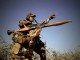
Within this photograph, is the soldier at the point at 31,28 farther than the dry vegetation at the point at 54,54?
No

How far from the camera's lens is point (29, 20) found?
22.7 ft

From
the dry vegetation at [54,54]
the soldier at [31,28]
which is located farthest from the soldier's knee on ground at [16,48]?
the dry vegetation at [54,54]

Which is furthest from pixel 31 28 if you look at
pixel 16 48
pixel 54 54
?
pixel 54 54

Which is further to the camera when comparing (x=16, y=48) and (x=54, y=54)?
(x=54, y=54)

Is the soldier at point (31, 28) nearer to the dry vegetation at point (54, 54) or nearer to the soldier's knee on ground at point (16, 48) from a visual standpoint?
the soldier's knee on ground at point (16, 48)

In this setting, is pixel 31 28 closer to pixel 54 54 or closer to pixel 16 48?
A: pixel 16 48

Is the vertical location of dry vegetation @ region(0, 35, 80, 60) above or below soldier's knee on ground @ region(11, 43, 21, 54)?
below

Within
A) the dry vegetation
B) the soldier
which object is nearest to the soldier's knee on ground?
the soldier

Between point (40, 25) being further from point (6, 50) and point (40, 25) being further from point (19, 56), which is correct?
point (6, 50)

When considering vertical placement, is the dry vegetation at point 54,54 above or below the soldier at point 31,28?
below

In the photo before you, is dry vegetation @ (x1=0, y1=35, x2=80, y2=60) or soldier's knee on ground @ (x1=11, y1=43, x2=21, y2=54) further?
dry vegetation @ (x1=0, y1=35, x2=80, y2=60)

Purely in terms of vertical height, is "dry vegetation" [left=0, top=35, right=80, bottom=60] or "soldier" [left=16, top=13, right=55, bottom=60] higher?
"soldier" [left=16, top=13, right=55, bottom=60]

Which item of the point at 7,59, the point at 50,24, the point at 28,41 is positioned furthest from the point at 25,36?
the point at 7,59

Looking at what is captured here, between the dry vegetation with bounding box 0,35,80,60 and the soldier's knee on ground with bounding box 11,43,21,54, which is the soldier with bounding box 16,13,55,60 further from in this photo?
the dry vegetation with bounding box 0,35,80,60
